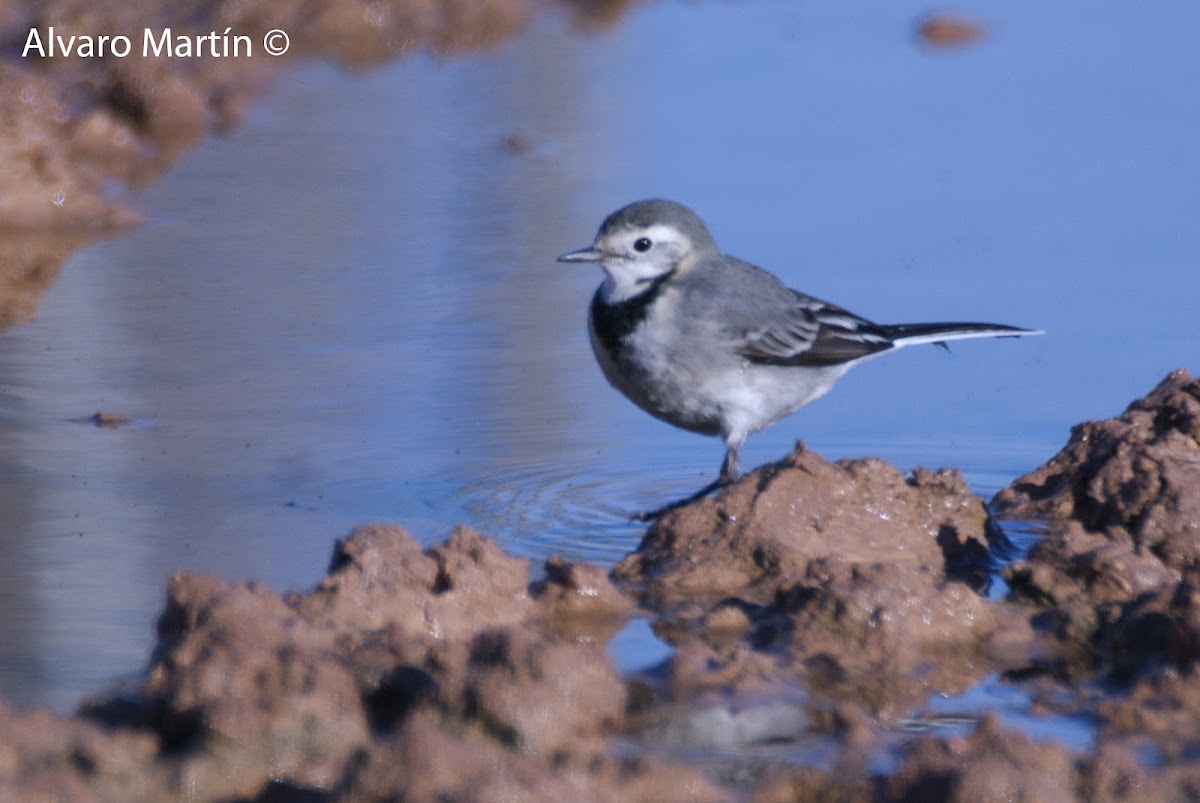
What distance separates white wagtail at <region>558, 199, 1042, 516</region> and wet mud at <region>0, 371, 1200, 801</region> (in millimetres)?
806

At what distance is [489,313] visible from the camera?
8.82 metres

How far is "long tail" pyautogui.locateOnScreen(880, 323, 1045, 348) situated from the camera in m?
7.57

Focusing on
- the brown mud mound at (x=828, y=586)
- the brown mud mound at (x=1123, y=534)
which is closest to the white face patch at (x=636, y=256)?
the brown mud mound at (x=828, y=586)

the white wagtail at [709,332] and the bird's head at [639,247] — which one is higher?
the bird's head at [639,247]

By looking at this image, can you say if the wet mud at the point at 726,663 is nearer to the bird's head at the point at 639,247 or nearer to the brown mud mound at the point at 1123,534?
the brown mud mound at the point at 1123,534

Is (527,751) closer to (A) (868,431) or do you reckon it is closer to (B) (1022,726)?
(B) (1022,726)

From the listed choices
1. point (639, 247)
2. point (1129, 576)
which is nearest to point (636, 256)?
point (639, 247)

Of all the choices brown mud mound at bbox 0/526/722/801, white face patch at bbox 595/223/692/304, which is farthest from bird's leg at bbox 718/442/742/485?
brown mud mound at bbox 0/526/722/801

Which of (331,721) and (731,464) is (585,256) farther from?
(331,721)

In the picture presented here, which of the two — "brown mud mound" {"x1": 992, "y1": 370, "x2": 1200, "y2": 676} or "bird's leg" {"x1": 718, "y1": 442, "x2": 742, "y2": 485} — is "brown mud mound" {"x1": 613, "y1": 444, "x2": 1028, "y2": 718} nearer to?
"brown mud mound" {"x1": 992, "y1": 370, "x2": 1200, "y2": 676}

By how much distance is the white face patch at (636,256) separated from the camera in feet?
24.4

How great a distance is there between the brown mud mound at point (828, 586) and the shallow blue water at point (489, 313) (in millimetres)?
508

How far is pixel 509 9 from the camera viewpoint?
14.3 m

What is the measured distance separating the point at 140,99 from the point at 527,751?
788cm
